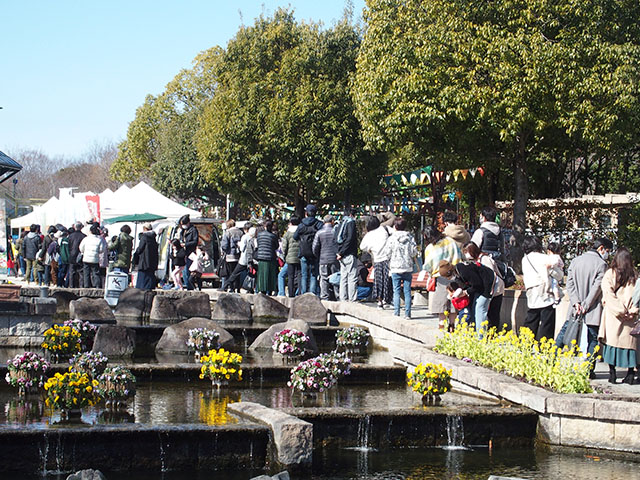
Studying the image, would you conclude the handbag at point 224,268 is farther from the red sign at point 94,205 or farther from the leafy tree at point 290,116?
the leafy tree at point 290,116

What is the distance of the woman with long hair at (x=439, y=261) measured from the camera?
1257 centimetres

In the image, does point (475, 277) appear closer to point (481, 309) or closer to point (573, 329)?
point (481, 309)

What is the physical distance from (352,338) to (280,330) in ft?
3.66

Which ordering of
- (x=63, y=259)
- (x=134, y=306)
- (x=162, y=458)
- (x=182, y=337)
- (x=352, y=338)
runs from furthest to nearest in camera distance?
(x=63, y=259)
(x=134, y=306)
(x=352, y=338)
(x=182, y=337)
(x=162, y=458)

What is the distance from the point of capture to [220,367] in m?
10.5

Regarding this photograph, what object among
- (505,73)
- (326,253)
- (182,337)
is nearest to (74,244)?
(326,253)

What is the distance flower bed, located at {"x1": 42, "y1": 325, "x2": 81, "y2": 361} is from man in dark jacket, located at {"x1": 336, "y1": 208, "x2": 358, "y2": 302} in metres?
5.54

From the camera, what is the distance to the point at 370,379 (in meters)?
11.1

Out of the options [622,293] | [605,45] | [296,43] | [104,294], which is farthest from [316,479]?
[296,43]

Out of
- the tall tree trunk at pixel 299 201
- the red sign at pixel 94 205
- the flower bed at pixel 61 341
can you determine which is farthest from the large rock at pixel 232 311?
the tall tree trunk at pixel 299 201

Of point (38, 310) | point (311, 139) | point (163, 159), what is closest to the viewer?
point (38, 310)

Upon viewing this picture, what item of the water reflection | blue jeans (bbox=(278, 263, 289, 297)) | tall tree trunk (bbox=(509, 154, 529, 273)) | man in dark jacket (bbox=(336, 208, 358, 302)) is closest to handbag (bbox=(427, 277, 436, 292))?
the water reflection

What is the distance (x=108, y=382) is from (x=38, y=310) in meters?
4.38

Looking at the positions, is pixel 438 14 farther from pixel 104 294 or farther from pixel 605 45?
pixel 104 294
